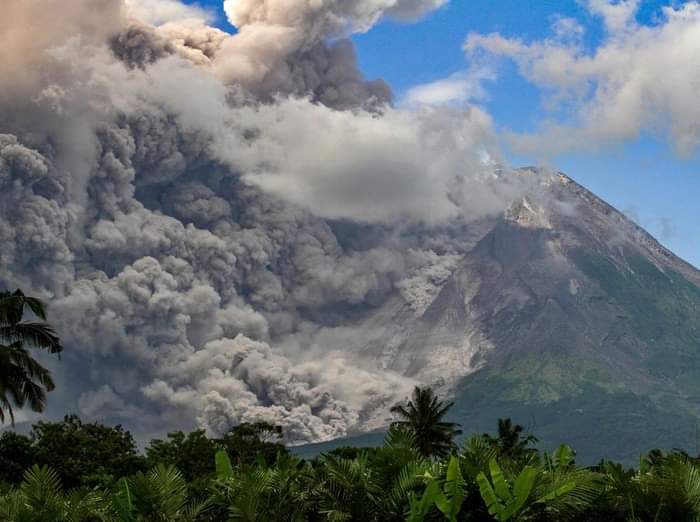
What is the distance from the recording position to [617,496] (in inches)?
744

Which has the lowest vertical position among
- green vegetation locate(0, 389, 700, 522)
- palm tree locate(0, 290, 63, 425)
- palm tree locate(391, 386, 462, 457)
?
green vegetation locate(0, 389, 700, 522)

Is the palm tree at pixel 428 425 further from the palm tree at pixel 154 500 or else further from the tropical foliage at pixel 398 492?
the palm tree at pixel 154 500

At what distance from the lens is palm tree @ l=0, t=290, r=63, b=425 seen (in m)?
31.1

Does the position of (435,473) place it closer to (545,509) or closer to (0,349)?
(545,509)

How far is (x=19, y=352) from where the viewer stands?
3150cm

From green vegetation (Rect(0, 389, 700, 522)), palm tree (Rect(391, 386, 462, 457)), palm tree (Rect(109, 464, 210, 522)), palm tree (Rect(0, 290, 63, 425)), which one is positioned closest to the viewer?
green vegetation (Rect(0, 389, 700, 522))

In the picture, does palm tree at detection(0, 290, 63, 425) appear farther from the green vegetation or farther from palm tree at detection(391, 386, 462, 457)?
palm tree at detection(391, 386, 462, 457)

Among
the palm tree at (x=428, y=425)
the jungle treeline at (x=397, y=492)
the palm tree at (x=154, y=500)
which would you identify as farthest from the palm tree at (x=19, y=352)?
the palm tree at (x=428, y=425)

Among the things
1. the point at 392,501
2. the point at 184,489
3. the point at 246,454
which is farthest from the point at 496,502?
the point at 246,454

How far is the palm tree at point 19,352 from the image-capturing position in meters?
31.1

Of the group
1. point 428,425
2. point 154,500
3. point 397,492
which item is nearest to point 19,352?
point 154,500

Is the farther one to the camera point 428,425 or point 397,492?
point 428,425

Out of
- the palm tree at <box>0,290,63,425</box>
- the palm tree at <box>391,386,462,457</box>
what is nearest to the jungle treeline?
the palm tree at <box>0,290,63,425</box>

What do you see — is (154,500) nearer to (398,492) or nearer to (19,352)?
(398,492)
